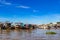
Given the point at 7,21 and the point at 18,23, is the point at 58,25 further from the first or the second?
the point at 7,21

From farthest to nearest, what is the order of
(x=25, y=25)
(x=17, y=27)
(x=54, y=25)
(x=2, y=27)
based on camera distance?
1. (x=54, y=25)
2. (x=25, y=25)
3. (x=17, y=27)
4. (x=2, y=27)

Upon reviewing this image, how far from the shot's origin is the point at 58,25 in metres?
154

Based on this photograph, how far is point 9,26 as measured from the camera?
9512 centimetres

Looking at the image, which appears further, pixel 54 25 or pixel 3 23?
pixel 54 25

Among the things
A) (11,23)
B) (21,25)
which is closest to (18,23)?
(21,25)

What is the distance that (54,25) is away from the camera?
150 m

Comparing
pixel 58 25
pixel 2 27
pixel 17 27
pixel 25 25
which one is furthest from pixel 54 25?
pixel 2 27

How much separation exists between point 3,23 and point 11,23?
404 centimetres

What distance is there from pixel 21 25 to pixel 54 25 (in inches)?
1961

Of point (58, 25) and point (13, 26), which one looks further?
point (58, 25)

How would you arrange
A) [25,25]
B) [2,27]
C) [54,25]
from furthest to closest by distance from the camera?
[54,25]
[25,25]
[2,27]

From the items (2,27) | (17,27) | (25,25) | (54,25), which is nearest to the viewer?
(2,27)

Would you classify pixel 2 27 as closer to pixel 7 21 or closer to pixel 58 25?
pixel 7 21

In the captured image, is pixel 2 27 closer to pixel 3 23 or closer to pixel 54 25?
pixel 3 23
